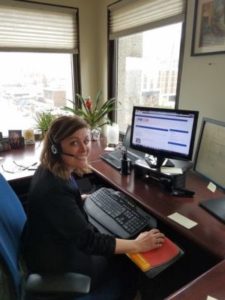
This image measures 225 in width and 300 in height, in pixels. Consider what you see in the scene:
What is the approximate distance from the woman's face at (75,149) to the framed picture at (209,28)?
3.22 feet

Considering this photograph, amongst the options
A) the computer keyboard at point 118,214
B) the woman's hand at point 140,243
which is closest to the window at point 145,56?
the computer keyboard at point 118,214

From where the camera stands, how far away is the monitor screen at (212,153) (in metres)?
1.13

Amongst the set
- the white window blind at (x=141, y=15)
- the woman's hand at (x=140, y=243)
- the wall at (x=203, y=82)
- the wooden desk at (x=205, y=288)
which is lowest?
the woman's hand at (x=140, y=243)

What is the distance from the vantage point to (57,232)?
95 cm

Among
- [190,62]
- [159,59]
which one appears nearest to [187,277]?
[190,62]

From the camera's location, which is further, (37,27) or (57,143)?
(37,27)

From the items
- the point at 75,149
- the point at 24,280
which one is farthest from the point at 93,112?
the point at 24,280

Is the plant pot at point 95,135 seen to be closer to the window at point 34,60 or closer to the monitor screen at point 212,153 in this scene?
the window at point 34,60

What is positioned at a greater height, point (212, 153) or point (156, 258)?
point (212, 153)

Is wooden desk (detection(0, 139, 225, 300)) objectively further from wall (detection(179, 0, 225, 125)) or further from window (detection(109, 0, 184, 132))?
window (detection(109, 0, 184, 132))

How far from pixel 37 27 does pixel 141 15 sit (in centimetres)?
97

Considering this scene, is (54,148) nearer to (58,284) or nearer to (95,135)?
(58,284)

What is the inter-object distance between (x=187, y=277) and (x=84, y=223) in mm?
1083

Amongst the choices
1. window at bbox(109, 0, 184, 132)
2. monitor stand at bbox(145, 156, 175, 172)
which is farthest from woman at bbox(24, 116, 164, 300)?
window at bbox(109, 0, 184, 132)
